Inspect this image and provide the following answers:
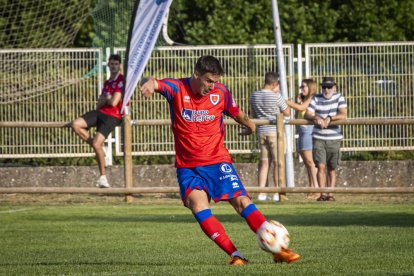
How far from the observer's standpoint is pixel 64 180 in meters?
21.2

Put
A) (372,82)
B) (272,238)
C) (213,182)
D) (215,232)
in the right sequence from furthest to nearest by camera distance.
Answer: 1. (372,82)
2. (213,182)
3. (215,232)
4. (272,238)

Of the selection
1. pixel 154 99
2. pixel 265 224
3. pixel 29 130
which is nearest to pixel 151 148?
pixel 154 99

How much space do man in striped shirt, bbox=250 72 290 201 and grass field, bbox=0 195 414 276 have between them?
75cm

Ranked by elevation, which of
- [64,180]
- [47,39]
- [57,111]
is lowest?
[64,180]

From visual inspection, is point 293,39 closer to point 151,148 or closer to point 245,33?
point 245,33

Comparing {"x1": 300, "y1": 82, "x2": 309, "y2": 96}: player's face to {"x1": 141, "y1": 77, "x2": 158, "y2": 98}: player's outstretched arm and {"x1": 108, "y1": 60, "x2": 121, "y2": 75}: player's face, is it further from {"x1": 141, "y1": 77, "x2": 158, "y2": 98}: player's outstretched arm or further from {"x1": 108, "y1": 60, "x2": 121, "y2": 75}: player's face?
{"x1": 141, "y1": 77, "x2": 158, "y2": 98}: player's outstretched arm

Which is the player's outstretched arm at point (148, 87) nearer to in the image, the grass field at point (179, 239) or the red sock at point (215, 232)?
the red sock at point (215, 232)

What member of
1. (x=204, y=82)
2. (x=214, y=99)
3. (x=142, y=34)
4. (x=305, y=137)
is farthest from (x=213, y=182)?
(x=305, y=137)

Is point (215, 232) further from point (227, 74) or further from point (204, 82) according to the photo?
point (227, 74)

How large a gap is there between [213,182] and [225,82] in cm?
1116

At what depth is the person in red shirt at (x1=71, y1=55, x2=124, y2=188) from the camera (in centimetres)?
1858

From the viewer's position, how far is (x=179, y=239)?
1280 cm

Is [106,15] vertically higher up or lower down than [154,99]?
higher up

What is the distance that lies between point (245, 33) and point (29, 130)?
6471mm
